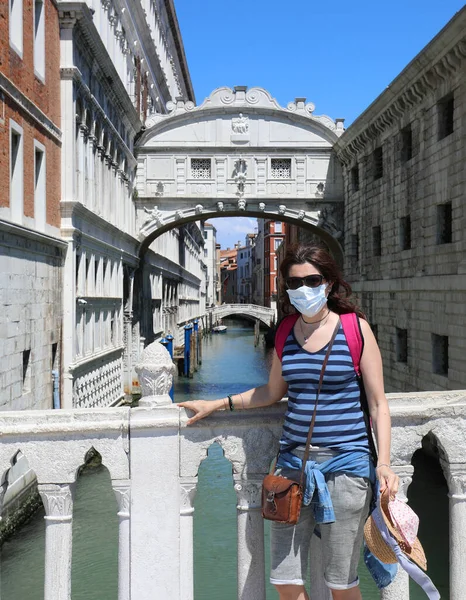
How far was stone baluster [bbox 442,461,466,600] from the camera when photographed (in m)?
3.29

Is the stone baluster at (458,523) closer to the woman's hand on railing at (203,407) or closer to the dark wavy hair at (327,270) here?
the dark wavy hair at (327,270)

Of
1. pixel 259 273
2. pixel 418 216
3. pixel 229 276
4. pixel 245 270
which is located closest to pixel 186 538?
pixel 418 216

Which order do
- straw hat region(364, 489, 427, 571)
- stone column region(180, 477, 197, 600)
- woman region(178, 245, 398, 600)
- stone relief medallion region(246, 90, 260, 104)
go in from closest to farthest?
straw hat region(364, 489, 427, 571)
woman region(178, 245, 398, 600)
stone column region(180, 477, 197, 600)
stone relief medallion region(246, 90, 260, 104)

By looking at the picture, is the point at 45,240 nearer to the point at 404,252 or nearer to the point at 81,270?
the point at 81,270

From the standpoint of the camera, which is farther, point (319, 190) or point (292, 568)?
point (319, 190)

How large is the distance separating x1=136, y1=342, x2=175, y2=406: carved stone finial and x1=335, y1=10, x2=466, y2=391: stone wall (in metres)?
9.11

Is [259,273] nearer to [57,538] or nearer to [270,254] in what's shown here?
[270,254]

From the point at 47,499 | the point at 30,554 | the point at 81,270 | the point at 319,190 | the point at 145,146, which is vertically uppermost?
the point at 145,146

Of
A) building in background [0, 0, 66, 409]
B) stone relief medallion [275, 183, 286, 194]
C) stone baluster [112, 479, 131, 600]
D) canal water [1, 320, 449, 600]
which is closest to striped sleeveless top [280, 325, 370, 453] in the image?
stone baluster [112, 479, 131, 600]

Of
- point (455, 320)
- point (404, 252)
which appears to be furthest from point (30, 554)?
point (404, 252)

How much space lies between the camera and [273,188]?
816 inches

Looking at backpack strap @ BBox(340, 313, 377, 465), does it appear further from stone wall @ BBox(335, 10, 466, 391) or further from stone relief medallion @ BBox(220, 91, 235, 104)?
stone relief medallion @ BBox(220, 91, 235, 104)

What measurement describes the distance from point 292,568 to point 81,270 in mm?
11277

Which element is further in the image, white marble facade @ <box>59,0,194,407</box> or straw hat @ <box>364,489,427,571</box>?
white marble facade @ <box>59,0,194,407</box>
